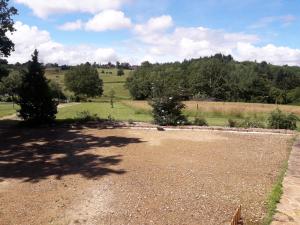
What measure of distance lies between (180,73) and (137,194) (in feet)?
249

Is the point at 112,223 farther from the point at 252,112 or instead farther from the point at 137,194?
the point at 252,112

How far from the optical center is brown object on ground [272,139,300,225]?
7.33 m

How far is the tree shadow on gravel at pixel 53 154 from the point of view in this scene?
10.8m

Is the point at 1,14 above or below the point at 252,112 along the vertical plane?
above

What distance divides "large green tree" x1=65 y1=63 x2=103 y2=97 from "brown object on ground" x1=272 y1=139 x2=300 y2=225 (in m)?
57.7

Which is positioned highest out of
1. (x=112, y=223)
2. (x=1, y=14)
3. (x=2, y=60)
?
(x=1, y=14)

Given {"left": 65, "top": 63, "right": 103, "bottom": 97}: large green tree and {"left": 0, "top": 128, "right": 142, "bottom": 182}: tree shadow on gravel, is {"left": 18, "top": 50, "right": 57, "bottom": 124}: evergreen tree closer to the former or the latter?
{"left": 0, "top": 128, "right": 142, "bottom": 182}: tree shadow on gravel

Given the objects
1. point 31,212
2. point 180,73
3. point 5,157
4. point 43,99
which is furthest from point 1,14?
point 180,73

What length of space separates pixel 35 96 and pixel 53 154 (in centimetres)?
700

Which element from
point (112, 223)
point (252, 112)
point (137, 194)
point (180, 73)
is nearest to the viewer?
point (112, 223)

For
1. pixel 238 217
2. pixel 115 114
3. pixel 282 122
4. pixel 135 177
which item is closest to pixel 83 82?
pixel 115 114

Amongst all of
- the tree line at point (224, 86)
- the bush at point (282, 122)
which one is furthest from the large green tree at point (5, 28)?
the tree line at point (224, 86)

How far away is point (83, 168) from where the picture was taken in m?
11.2

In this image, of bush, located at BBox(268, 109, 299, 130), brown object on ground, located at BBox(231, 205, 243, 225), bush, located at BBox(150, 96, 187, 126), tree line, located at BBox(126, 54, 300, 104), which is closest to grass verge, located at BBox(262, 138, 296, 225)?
brown object on ground, located at BBox(231, 205, 243, 225)
